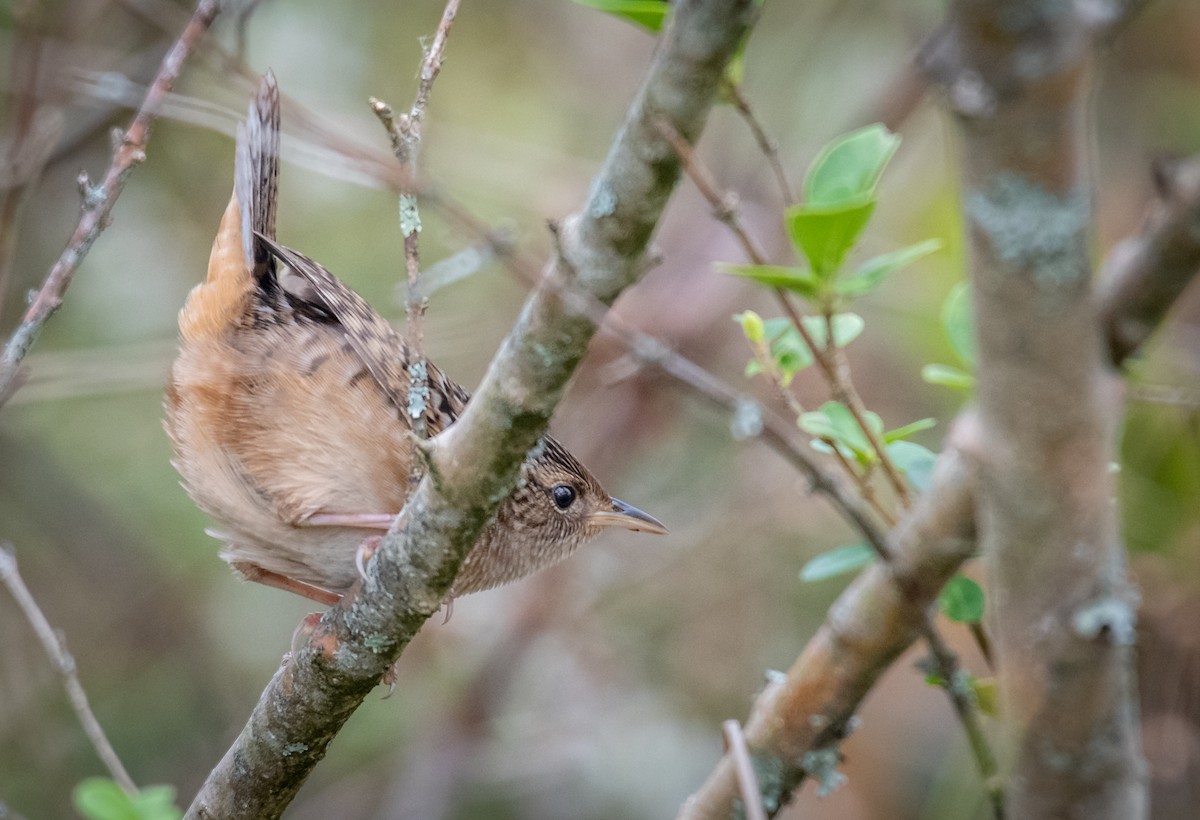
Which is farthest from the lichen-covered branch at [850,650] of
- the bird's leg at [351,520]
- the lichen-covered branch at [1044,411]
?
the bird's leg at [351,520]

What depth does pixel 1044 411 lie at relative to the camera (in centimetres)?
123

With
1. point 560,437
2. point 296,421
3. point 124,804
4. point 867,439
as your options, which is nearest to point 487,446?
point 867,439

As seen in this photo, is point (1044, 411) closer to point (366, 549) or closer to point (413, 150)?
point (413, 150)

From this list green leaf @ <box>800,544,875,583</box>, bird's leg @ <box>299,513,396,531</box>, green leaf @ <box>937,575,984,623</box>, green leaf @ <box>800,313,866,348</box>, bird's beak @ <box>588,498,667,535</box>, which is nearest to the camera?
green leaf @ <box>937,575,984,623</box>

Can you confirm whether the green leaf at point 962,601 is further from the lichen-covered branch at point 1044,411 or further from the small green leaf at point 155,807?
the small green leaf at point 155,807

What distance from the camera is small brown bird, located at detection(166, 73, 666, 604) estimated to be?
9.77 ft

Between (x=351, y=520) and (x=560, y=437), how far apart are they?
2.71 metres

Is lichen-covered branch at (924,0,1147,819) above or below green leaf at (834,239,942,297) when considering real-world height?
below

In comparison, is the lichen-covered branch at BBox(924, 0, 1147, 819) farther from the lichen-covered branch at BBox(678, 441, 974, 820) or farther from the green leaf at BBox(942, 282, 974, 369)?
the green leaf at BBox(942, 282, 974, 369)

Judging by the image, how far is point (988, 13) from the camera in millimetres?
1073

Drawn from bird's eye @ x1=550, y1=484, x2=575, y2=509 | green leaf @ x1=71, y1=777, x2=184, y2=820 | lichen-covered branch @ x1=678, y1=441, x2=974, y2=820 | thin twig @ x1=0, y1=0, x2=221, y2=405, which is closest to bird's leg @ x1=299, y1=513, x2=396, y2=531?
bird's eye @ x1=550, y1=484, x2=575, y2=509

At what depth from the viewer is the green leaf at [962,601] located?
6.25ft

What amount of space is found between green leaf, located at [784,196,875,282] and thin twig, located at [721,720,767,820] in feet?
2.60

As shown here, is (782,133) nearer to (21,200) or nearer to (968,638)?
(968,638)
